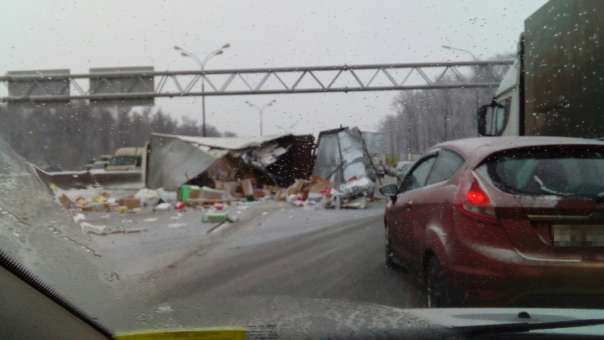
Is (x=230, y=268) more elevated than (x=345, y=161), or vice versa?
(x=345, y=161)

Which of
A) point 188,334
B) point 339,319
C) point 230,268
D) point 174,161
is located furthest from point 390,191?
point 188,334

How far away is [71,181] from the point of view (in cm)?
449

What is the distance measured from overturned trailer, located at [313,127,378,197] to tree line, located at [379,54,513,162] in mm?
476

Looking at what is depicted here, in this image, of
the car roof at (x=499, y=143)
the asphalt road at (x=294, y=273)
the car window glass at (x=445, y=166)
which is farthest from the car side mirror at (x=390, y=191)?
the car roof at (x=499, y=143)

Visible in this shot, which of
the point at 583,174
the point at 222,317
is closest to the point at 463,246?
the point at 583,174

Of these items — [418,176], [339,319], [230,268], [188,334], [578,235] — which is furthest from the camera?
[230,268]

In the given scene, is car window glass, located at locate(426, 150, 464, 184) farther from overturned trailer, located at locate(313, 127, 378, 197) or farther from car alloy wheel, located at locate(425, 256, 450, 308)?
overturned trailer, located at locate(313, 127, 378, 197)

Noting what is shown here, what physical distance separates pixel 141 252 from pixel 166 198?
2484mm

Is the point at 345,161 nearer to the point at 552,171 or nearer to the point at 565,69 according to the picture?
the point at 565,69

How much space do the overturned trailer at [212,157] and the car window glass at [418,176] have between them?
1.19 meters

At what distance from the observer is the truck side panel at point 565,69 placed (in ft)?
19.2

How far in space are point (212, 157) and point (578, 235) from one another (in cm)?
475

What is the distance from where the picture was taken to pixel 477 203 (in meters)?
3.86

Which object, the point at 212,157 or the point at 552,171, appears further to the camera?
the point at 212,157
